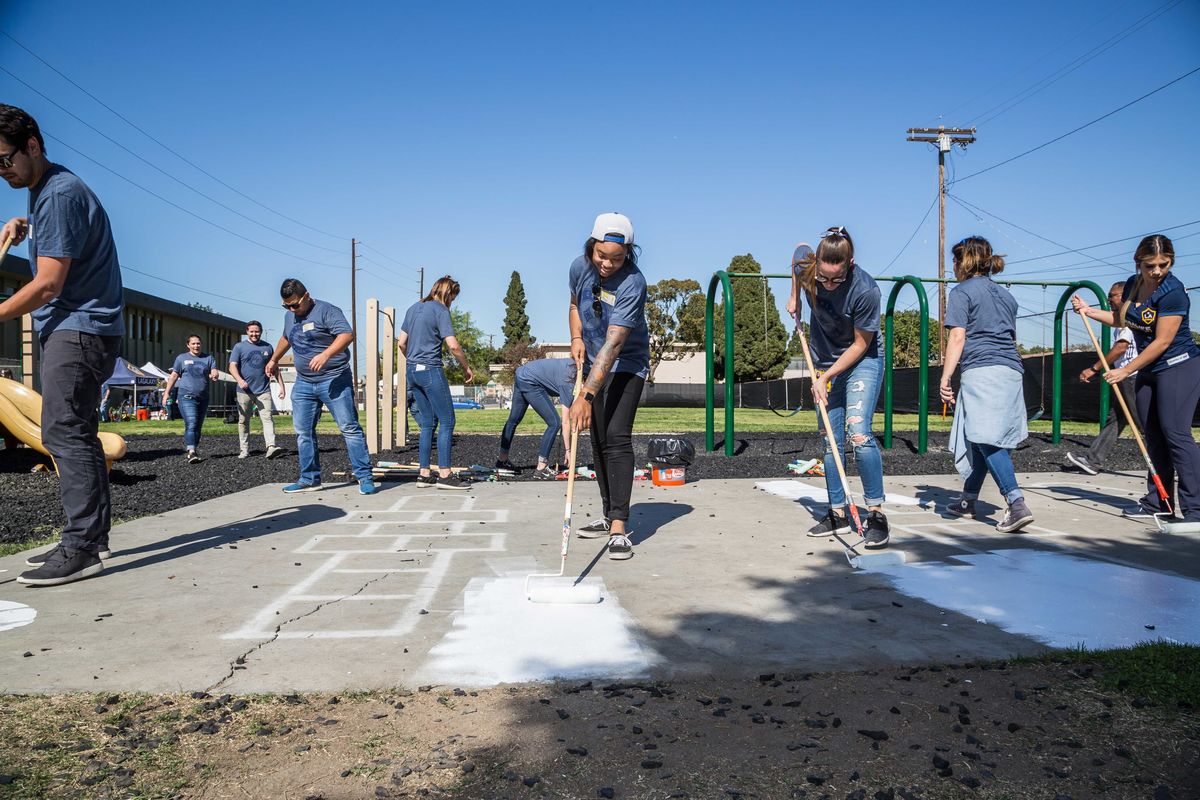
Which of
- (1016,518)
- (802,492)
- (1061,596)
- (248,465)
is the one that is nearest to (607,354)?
(1061,596)

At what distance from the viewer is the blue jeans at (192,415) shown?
35.2 feet

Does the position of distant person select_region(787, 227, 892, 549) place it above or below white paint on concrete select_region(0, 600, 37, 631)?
above

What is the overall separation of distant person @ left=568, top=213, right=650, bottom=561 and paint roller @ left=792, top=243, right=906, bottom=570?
3.46ft

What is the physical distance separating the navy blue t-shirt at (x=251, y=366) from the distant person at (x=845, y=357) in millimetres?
8238

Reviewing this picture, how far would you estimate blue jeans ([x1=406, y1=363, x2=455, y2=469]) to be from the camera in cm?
783

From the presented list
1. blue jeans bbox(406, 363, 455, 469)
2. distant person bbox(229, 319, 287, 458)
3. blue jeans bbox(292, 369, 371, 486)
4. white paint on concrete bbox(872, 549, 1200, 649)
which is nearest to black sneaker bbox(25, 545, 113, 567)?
blue jeans bbox(292, 369, 371, 486)

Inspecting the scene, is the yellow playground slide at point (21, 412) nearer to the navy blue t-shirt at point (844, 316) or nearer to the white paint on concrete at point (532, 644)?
the white paint on concrete at point (532, 644)

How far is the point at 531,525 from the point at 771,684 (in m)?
3.29

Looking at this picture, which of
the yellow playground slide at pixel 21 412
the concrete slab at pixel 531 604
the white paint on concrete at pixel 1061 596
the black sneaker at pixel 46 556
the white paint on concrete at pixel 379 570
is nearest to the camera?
the concrete slab at pixel 531 604

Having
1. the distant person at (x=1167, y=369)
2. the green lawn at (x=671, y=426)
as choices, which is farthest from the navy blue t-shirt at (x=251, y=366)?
the distant person at (x=1167, y=369)

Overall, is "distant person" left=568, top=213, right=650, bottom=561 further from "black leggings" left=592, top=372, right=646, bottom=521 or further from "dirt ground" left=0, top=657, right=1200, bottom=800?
"dirt ground" left=0, top=657, right=1200, bottom=800

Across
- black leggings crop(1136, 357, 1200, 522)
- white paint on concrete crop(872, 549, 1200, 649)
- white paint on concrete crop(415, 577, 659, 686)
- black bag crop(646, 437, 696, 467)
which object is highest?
black leggings crop(1136, 357, 1200, 522)

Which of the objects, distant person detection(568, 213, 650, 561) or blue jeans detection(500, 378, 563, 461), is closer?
distant person detection(568, 213, 650, 561)

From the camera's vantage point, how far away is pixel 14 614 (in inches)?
132
